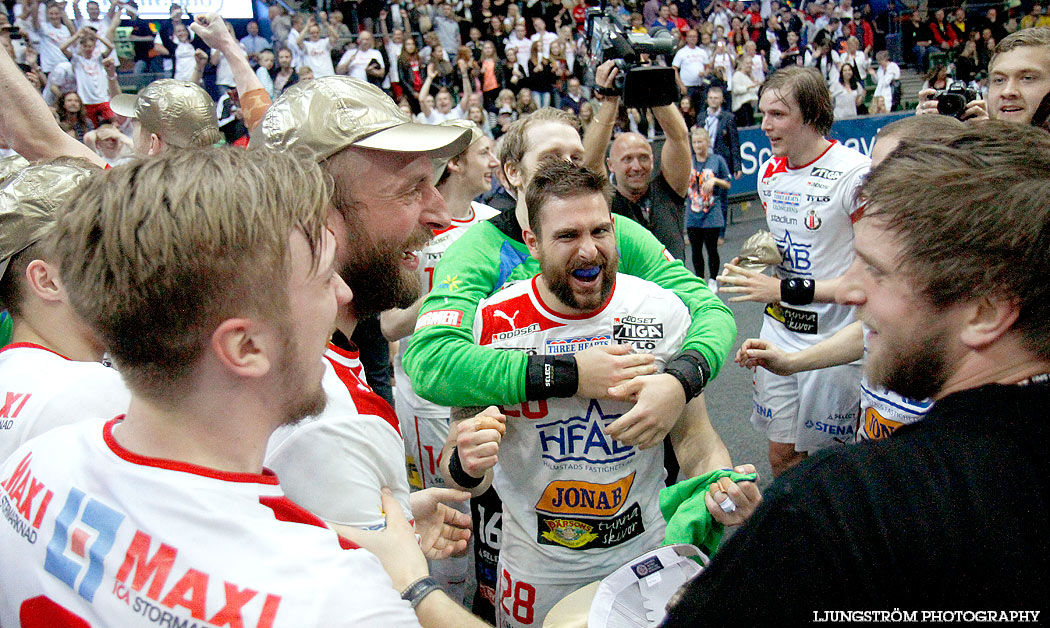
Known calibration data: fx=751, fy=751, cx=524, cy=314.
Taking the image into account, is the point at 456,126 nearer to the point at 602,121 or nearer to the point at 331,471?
the point at 331,471

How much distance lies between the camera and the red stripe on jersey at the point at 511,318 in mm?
2393

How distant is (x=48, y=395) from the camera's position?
4.93 feet

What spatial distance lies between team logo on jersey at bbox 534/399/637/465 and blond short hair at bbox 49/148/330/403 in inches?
53.6

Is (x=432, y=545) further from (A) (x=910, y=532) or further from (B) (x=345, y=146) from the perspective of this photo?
(A) (x=910, y=532)

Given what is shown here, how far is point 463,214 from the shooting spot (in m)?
4.35

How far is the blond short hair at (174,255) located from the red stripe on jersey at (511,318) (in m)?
1.37

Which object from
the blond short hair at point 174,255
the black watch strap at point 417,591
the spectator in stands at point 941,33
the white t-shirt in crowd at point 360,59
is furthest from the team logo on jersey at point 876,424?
the spectator in stands at point 941,33

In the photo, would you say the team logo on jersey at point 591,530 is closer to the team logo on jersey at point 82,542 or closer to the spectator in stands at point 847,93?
the team logo on jersey at point 82,542

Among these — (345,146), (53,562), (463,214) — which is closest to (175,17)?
(463,214)

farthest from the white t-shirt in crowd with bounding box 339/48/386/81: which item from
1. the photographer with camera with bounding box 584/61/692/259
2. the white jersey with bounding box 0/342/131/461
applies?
the white jersey with bounding box 0/342/131/461

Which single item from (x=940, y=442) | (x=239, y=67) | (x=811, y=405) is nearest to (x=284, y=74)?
(x=239, y=67)

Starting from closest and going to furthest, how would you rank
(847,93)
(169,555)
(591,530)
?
(169,555) < (591,530) < (847,93)

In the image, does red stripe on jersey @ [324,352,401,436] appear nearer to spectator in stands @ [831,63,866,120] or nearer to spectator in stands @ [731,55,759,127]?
spectator in stands @ [731,55,759,127]

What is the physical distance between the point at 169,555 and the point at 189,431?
0.18 metres
